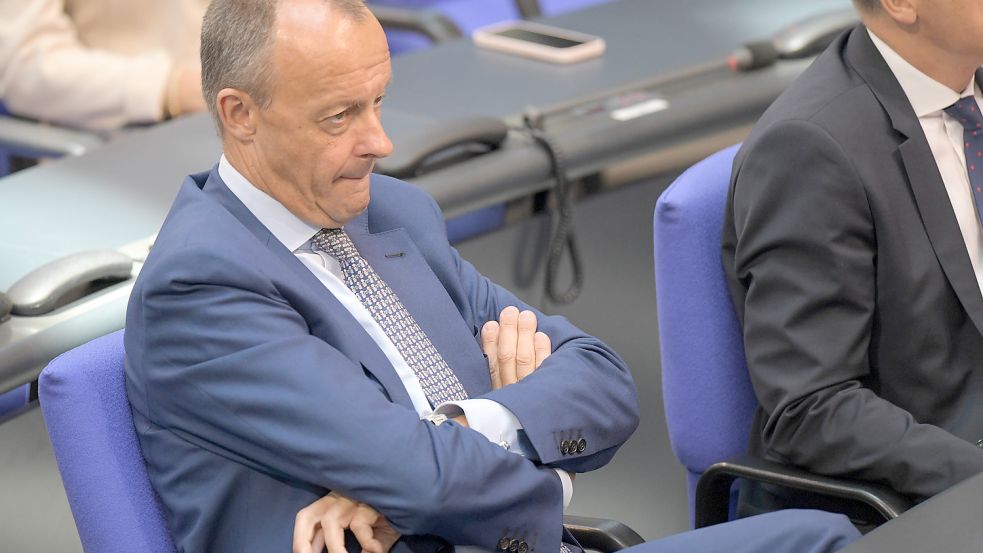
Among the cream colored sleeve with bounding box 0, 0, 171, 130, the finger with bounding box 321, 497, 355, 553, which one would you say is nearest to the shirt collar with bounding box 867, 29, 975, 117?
the finger with bounding box 321, 497, 355, 553

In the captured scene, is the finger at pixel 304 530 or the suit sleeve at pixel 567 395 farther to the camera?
the suit sleeve at pixel 567 395

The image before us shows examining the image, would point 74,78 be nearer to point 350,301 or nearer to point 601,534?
point 350,301

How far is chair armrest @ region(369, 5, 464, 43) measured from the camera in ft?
11.2

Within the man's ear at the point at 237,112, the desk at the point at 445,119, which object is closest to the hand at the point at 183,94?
the desk at the point at 445,119

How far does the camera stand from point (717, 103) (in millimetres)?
2619

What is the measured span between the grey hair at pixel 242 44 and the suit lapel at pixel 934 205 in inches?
27.5

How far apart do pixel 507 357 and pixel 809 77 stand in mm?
544

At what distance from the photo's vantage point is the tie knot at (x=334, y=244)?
5.24ft

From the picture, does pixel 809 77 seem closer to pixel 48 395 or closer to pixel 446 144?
pixel 446 144

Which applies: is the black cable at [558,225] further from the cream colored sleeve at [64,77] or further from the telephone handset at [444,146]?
the cream colored sleeve at [64,77]

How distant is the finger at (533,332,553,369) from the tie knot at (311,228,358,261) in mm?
238

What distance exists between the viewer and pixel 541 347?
66.1 inches

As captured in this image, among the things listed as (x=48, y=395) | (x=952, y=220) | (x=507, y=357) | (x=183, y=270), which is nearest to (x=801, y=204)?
(x=952, y=220)

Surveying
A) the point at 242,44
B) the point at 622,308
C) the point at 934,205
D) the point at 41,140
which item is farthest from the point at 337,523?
the point at 41,140
